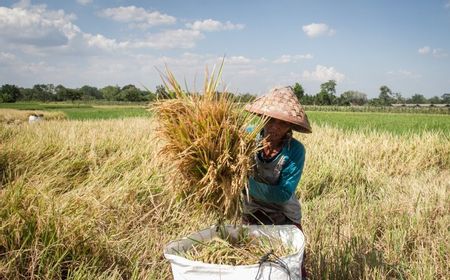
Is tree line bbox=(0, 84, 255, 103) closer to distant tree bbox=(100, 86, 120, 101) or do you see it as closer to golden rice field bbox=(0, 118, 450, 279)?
distant tree bbox=(100, 86, 120, 101)

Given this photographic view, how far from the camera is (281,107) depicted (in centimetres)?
215

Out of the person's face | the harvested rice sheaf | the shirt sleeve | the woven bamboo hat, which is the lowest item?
the harvested rice sheaf

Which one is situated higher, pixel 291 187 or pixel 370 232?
pixel 291 187

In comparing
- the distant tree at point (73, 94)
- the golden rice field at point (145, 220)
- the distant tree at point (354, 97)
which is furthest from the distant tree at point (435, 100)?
the golden rice field at point (145, 220)

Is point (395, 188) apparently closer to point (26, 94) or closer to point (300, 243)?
point (300, 243)

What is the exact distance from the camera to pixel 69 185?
410 centimetres

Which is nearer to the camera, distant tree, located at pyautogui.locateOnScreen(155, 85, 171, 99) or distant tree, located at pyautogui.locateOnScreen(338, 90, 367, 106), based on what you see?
distant tree, located at pyautogui.locateOnScreen(155, 85, 171, 99)

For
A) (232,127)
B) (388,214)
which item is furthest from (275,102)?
(388,214)

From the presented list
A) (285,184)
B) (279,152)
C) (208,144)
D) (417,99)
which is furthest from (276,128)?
(417,99)

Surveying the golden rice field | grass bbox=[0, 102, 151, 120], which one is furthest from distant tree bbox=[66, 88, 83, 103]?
the golden rice field

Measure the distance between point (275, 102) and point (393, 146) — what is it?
584 centimetres

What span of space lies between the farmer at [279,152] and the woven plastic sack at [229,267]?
0.29 meters

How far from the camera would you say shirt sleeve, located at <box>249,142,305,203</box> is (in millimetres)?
2213

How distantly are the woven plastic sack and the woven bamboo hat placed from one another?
59 cm
